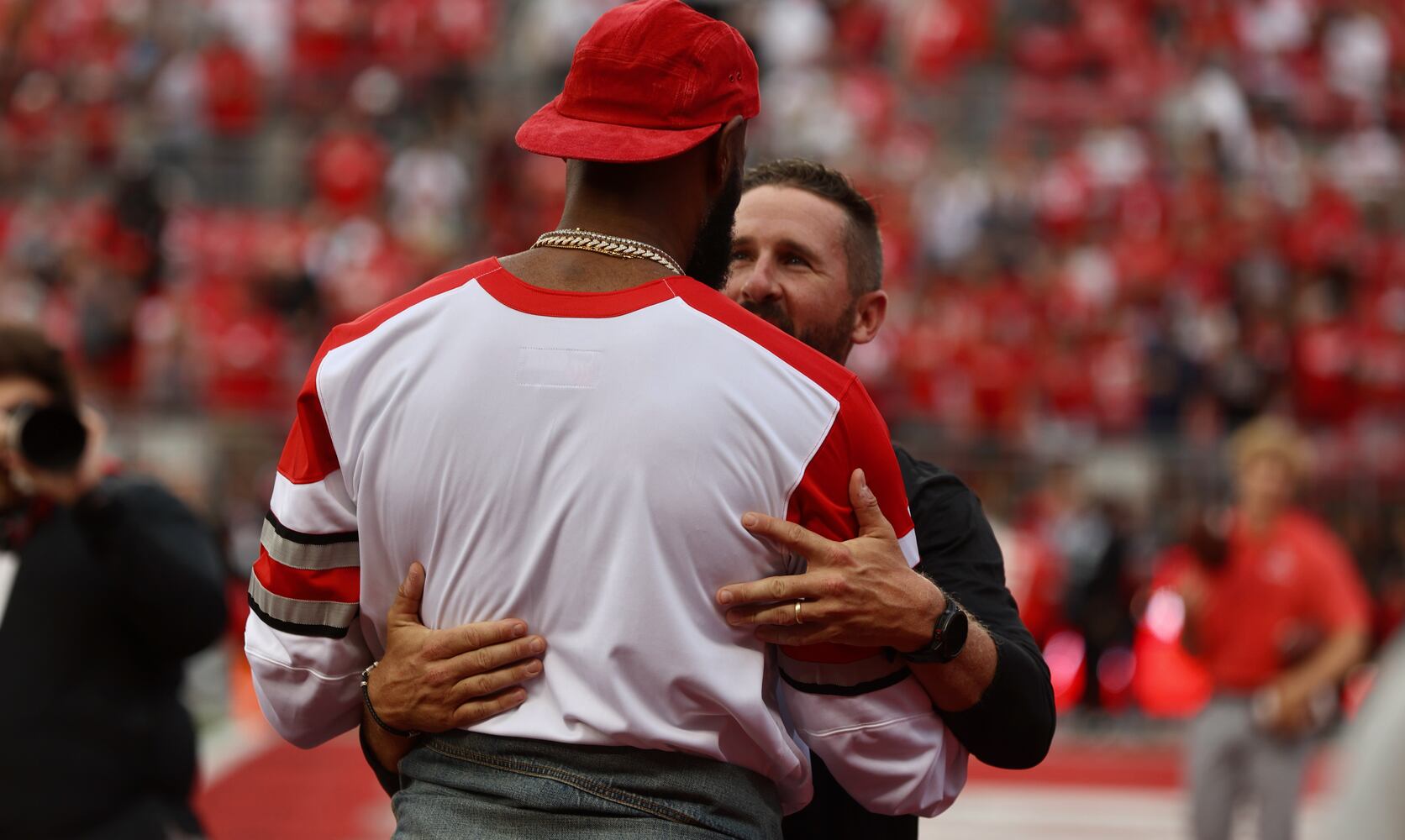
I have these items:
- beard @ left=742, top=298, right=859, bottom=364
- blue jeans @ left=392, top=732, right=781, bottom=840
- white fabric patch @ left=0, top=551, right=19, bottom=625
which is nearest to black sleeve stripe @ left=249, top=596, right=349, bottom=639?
blue jeans @ left=392, top=732, right=781, bottom=840

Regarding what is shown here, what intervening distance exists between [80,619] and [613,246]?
1834mm

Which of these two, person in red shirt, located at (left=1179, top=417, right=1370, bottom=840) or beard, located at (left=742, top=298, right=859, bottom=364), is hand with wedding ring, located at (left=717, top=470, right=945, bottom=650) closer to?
beard, located at (left=742, top=298, right=859, bottom=364)

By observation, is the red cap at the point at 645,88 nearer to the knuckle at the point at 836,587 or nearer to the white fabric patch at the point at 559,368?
the white fabric patch at the point at 559,368

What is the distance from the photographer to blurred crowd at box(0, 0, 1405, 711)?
13867 mm

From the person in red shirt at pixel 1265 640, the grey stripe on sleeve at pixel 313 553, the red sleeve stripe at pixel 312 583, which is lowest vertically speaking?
the person in red shirt at pixel 1265 640

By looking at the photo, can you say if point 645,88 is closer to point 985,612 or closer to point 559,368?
point 559,368

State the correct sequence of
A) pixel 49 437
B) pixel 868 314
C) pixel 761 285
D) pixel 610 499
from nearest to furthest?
pixel 610 499
pixel 761 285
pixel 868 314
pixel 49 437

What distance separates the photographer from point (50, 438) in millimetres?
3387

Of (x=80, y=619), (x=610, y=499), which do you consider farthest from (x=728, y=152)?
(x=80, y=619)

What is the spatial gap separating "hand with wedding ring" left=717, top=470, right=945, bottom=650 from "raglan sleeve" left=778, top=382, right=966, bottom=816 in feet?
0.10

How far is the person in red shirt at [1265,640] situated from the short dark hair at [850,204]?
13.9 feet

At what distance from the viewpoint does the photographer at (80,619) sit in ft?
11.3

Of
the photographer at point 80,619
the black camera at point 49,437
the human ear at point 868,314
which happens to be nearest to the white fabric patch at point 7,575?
the photographer at point 80,619

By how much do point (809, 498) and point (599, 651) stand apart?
13.0 inches
